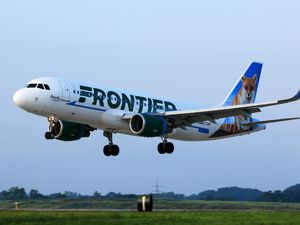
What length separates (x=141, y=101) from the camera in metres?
55.1

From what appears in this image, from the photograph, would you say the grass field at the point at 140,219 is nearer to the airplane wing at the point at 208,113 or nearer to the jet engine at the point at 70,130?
the airplane wing at the point at 208,113

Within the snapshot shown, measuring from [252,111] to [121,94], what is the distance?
9.52 metres

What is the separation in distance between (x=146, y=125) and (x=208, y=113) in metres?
5.21

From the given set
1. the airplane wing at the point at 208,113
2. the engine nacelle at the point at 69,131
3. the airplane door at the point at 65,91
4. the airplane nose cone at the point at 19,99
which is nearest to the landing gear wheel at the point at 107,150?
the engine nacelle at the point at 69,131

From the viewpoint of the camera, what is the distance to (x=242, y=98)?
66.8 meters

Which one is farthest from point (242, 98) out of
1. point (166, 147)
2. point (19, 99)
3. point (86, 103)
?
point (19, 99)

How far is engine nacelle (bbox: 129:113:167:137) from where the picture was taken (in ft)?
173

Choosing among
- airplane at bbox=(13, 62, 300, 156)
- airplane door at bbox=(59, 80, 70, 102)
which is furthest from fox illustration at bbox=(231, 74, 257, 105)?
airplane door at bbox=(59, 80, 70, 102)

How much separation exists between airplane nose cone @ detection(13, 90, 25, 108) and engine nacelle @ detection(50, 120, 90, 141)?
18.6ft

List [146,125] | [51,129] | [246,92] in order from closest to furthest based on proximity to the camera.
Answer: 1. [146,125]
2. [51,129]
3. [246,92]

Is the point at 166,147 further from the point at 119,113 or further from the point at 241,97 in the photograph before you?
the point at 241,97

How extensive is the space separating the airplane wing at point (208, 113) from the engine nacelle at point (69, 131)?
23.2 feet

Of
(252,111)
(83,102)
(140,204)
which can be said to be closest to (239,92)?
(252,111)

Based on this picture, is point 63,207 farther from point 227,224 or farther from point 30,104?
point 227,224
